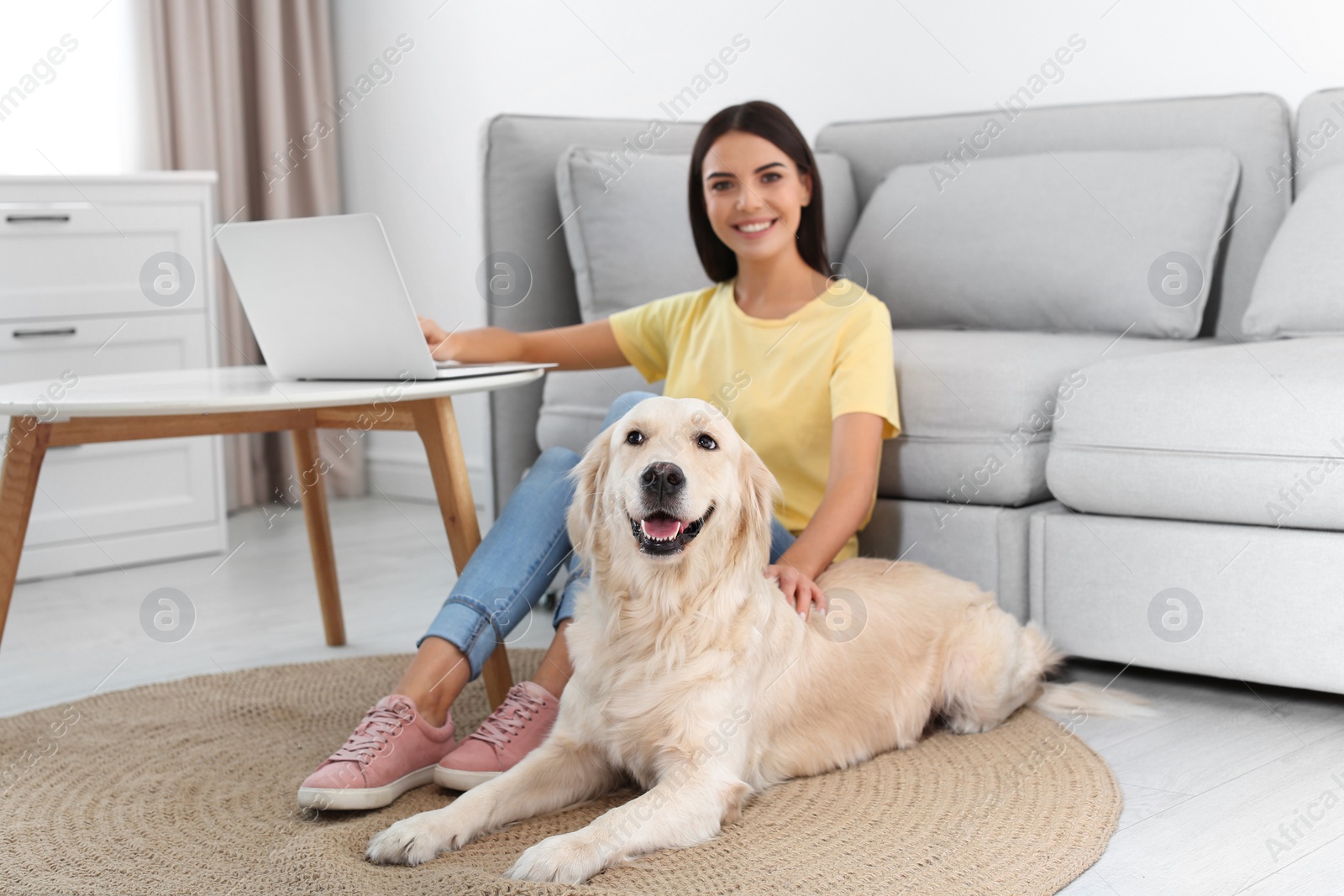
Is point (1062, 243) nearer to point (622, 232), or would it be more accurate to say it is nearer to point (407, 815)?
point (622, 232)

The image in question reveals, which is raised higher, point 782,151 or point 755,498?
point 782,151

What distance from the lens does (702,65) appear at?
12.3ft

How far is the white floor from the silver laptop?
770 mm

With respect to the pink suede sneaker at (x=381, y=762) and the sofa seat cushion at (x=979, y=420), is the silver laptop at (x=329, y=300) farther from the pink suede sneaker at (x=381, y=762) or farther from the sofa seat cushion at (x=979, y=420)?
the sofa seat cushion at (x=979, y=420)

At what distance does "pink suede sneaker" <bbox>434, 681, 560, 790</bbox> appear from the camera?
1.69m

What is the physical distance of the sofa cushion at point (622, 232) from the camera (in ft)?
9.03

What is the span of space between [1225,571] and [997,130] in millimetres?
1434

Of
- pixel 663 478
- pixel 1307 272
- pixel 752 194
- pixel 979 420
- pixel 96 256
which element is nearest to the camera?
pixel 663 478

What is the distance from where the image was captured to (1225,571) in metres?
1.98

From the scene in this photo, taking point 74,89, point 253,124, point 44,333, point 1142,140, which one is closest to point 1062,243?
point 1142,140

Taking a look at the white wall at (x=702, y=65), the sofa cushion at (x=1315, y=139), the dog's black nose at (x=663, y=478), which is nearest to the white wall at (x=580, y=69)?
the white wall at (x=702, y=65)

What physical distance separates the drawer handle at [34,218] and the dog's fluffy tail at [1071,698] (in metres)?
2.63

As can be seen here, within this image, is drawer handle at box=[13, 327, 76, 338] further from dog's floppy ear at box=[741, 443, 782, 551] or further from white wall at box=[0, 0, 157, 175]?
dog's floppy ear at box=[741, 443, 782, 551]

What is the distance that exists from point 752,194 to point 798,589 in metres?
0.69
